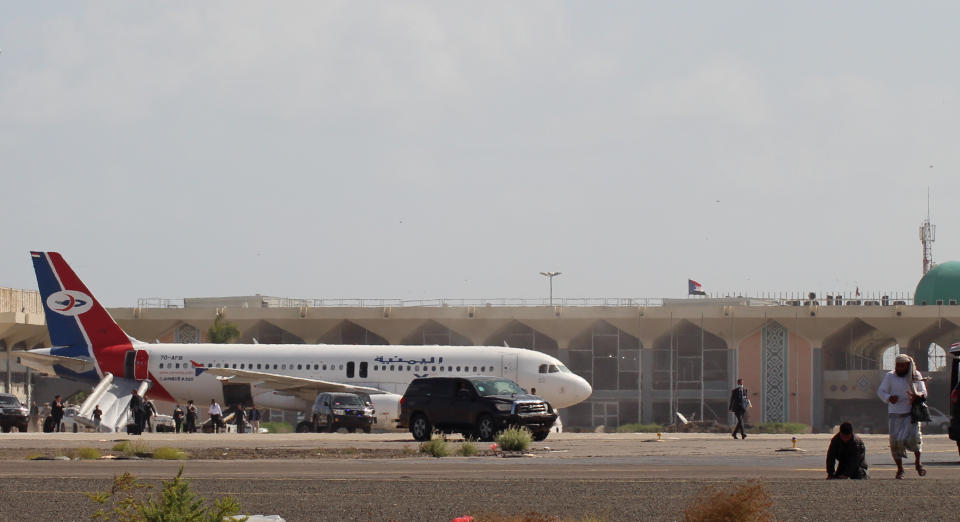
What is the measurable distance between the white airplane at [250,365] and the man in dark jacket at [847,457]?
2839cm

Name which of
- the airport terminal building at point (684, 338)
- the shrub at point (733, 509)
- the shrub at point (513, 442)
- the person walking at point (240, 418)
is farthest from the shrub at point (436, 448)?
the airport terminal building at point (684, 338)

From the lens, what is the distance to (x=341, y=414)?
140 feet

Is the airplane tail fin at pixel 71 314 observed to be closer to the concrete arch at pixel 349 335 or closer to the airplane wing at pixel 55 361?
the airplane wing at pixel 55 361

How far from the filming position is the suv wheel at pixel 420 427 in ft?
107

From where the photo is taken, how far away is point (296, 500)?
14.7m

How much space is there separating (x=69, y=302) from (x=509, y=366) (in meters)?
20.1

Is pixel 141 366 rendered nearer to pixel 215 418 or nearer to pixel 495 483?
pixel 215 418

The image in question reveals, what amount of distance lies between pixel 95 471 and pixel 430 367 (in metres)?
29.3

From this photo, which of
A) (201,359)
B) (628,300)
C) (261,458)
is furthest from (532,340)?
(261,458)

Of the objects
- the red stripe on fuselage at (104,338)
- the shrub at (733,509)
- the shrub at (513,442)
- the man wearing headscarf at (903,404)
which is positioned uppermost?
the red stripe on fuselage at (104,338)

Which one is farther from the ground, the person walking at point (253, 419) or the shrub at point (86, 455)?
the shrub at point (86, 455)

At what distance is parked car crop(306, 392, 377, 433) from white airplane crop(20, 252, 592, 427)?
158cm

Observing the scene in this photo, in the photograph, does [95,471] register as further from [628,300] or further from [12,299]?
[12,299]

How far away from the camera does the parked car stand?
4259 centimetres
